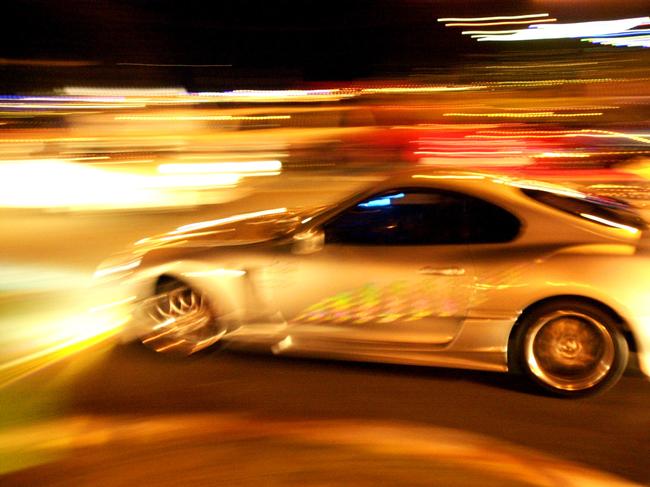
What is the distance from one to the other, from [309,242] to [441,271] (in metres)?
0.90

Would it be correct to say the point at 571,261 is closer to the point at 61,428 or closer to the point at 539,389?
the point at 539,389

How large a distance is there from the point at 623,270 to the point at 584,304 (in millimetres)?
303

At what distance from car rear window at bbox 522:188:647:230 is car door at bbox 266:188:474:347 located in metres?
0.57

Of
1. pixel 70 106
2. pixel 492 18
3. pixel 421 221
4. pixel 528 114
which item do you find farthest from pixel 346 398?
pixel 492 18

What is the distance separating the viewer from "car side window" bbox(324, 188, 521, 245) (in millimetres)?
5340

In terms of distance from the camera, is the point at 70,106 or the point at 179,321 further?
the point at 70,106

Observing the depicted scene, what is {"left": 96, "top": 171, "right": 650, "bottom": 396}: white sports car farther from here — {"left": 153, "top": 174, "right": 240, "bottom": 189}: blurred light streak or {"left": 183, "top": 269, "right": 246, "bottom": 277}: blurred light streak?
{"left": 153, "top": 174, "right": 240, "bottom": 189}: blurred light streak

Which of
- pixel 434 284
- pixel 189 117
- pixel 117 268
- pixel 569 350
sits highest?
pixel 189 117

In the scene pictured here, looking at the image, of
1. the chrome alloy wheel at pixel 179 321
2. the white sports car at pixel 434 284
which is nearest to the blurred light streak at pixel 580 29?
the white sports car at pixel 434 284

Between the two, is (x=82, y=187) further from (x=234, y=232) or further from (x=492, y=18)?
(x=492, y=18)

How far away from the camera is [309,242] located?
5.52 metres

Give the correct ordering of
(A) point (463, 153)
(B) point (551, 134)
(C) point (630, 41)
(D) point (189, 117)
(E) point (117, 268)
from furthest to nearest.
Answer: (C) point (630, 41)
(D) point (189, 117)
(A) point (463, 153)
(B) point (551, 134)
(E) point (117, 268)

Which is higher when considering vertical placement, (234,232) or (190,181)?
(234,232)

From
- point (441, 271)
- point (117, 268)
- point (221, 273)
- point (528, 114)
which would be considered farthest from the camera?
point (528, 114)
